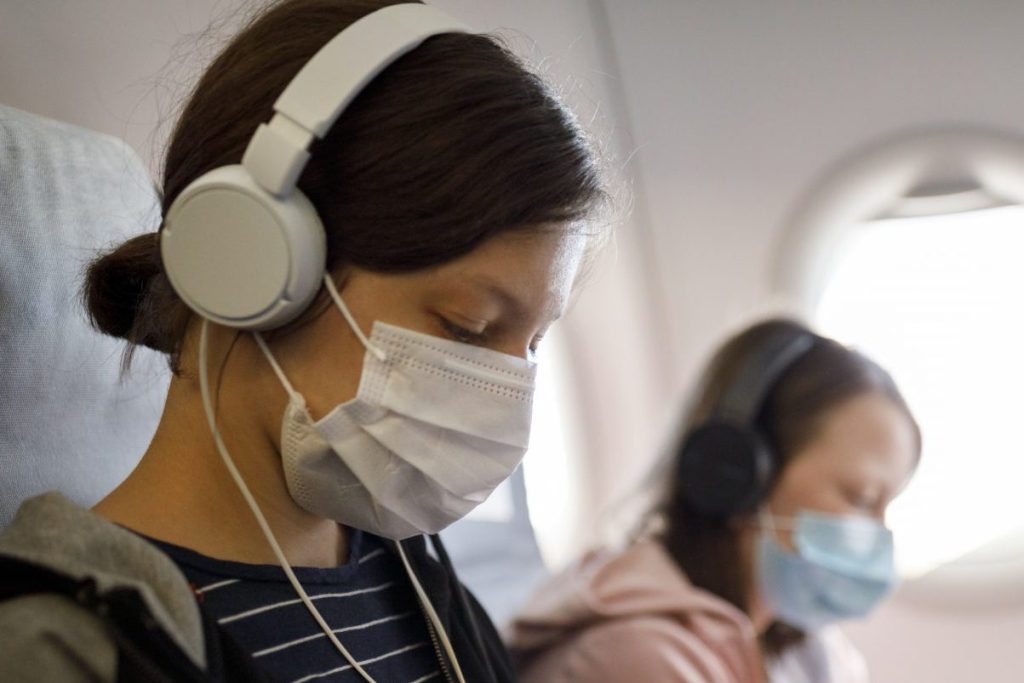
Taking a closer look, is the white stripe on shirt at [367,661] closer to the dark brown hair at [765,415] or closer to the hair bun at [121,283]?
the hair bun at [121,283]

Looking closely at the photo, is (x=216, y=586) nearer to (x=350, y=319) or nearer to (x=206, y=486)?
(x=206, y=486)

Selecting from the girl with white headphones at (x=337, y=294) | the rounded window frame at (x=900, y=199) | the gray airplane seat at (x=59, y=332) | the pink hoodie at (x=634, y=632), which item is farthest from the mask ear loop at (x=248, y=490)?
the rounded window frame at (x=900, y=199)

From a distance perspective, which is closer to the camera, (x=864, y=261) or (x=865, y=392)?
(x=865, y=392)

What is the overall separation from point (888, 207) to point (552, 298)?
168 centimetres

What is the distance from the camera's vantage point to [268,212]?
2.59 feet

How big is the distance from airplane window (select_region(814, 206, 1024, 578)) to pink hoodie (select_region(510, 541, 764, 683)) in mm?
944

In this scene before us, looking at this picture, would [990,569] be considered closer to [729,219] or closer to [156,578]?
[729,219]

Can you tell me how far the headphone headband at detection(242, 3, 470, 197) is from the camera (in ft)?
2.58

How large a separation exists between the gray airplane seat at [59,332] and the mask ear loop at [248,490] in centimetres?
26

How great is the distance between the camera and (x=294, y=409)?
0.84 meters

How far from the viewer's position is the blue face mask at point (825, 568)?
5.92ft

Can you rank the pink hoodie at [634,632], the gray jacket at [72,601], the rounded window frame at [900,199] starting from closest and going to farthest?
1. the gray jacket at [72,601]
2. the pink hoodie at [634,632]
3. the rounded window frame at [900,199]

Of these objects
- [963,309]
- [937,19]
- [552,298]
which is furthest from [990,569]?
[552,298]

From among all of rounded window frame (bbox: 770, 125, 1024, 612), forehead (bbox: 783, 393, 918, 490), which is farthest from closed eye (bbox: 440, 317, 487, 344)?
rounded window frame (bbox: 770, 125, 1024, 612)
